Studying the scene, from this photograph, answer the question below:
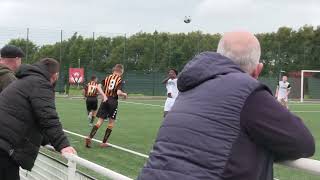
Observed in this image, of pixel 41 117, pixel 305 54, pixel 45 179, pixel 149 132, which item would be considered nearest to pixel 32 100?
pixel 41 117

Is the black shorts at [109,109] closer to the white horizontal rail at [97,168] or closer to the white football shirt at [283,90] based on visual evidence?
the white horizontal rail at [97,168]

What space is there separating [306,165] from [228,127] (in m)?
0.46

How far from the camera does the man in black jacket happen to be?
5.04 metres

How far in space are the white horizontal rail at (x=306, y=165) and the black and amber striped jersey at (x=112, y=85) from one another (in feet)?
37.4

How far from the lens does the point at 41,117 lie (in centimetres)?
502

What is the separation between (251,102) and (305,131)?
Result: 0.30 meters

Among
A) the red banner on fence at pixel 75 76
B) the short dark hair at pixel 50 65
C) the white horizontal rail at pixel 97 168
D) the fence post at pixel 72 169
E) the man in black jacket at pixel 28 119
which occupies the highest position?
the short dark hair at pixel 50 65

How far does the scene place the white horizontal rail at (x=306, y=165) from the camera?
2868 millimetres

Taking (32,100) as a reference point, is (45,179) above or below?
below

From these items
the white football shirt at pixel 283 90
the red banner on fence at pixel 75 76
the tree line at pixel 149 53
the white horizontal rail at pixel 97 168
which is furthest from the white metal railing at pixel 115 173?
the tree line at pixel 149 53

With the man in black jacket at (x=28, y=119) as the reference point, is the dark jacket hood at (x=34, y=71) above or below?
above

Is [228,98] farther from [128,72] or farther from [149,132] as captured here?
[128,72]

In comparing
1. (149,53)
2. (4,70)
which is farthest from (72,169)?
(149,53)

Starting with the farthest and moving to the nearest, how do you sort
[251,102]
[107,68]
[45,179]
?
[107,68] → [45,179] → [251,102]
